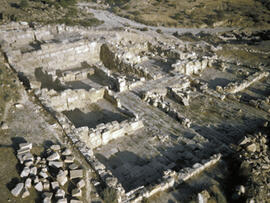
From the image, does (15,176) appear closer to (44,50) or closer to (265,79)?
(44,50)

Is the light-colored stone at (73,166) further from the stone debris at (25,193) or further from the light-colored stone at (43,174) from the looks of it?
the stone debris at (25,193)

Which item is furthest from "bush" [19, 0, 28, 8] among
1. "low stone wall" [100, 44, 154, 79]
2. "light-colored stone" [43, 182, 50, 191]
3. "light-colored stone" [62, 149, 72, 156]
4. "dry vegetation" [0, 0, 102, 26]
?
"light-colored stone" [43, 182, 50, 191]

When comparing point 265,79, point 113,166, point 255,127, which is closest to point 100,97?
point 113,166

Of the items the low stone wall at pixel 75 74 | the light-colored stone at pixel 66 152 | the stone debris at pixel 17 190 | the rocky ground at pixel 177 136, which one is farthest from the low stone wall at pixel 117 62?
the stone debris at pixel 17 190

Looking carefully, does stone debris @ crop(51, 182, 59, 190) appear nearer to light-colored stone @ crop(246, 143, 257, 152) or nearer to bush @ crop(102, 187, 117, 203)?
bush @ crop(102, 187, 117, 203)

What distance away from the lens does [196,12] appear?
42.5 m

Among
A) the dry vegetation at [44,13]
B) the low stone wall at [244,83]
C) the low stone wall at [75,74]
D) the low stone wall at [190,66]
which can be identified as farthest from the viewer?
the dry vegetation at [44,13]

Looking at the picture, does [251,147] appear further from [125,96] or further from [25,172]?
[25,172]

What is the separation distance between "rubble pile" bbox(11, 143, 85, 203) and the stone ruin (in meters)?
0.25

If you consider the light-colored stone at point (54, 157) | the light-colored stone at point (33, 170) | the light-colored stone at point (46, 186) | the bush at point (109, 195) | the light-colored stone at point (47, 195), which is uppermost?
the light-colored stone at point (33, 170)

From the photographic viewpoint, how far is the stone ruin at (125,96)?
34.8 ft

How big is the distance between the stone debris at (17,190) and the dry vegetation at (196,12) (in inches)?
1289

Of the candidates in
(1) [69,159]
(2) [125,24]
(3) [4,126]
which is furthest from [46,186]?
(2) [125,24]

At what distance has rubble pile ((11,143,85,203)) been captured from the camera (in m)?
7.80
